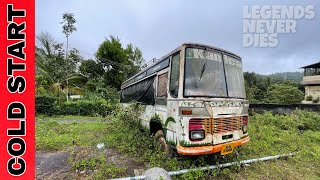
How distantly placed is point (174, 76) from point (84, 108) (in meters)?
13.9

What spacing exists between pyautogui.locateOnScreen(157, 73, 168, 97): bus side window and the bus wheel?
1006mm

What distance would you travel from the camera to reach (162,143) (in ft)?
18.0

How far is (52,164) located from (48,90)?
46.4 feet

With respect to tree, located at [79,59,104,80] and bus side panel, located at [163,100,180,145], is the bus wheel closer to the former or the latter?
bus side panel, located at [163,100,180,145]

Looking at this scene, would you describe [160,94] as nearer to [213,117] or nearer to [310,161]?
[213,117]

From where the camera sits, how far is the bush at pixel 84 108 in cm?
1648

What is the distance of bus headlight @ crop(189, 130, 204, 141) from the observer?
418 cm

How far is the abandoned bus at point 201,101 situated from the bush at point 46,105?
41.4ft

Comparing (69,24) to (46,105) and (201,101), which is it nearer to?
(46,105)

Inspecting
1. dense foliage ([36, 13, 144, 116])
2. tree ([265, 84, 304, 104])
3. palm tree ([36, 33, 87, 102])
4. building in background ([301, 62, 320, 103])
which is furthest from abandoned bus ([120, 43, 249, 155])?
tree ([265, 84, 304, 104])

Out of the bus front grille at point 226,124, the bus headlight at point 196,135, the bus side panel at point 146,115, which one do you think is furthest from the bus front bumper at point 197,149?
the bus side panel at point 146,115

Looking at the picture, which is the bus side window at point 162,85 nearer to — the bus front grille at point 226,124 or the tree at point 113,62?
the bus front grille at point 226,124

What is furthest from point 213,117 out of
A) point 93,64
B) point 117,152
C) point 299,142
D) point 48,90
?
point 93,64

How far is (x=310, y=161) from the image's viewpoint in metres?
6.02
